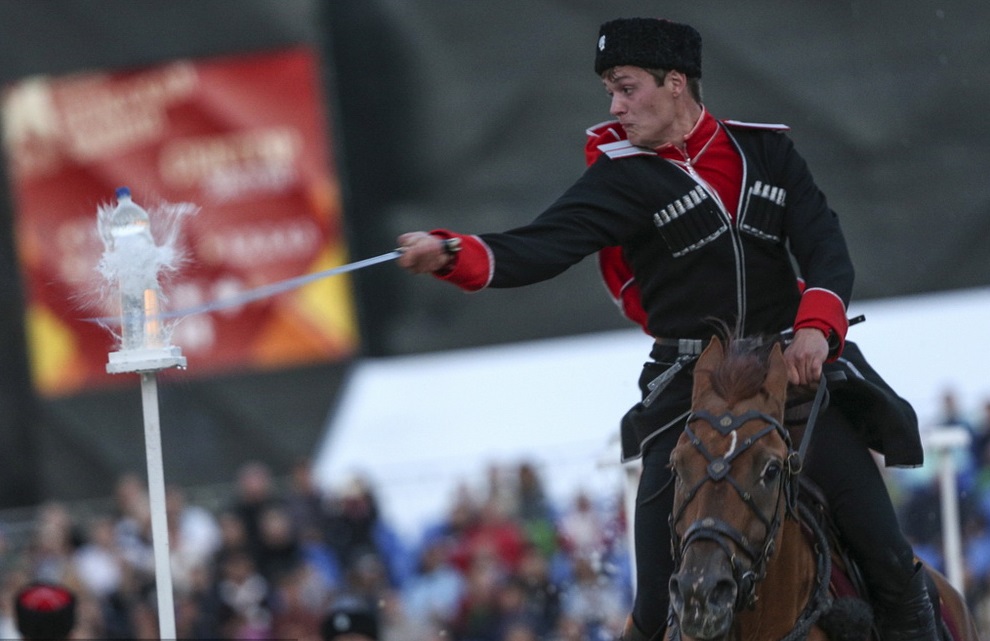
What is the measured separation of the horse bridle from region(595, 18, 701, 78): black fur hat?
40.8 inches

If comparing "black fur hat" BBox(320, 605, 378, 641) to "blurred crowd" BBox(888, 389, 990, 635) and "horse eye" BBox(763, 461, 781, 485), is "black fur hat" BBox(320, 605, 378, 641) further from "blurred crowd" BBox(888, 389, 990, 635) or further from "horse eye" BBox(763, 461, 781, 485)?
"blurred crowd" BBox(888, 389, 990, 635)

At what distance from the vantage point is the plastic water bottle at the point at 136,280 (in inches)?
176

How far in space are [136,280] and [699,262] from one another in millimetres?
1544

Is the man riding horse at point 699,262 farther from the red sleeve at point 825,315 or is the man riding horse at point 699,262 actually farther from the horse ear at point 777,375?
the horse ear at point 777,375

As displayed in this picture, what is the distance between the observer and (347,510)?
11.4m

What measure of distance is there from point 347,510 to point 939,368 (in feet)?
15.0

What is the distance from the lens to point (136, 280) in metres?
4.46

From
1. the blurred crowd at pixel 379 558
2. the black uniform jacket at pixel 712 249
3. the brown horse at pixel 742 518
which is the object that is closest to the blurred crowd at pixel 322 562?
the blurred crowd at pixel 379 558

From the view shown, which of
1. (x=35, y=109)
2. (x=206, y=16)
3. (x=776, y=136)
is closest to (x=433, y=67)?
(x=206, y=16)

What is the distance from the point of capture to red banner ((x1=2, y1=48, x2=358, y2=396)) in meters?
14.8

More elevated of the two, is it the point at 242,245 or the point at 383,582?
the point at 242,245

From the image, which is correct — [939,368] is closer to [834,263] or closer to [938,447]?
[938,447]

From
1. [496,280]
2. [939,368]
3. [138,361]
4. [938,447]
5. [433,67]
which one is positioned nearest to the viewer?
[496,280]

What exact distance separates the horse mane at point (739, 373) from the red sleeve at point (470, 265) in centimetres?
62
